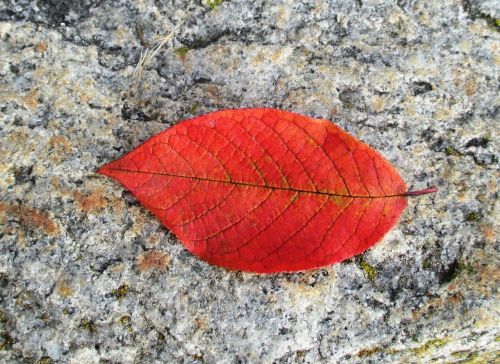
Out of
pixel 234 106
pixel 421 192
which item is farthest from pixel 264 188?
pixel 421 192

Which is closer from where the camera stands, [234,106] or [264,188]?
[264,188]

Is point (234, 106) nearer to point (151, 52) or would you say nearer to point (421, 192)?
point (151, 52)

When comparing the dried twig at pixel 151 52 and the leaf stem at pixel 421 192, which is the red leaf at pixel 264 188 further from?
the dried twig at pixel 151 52

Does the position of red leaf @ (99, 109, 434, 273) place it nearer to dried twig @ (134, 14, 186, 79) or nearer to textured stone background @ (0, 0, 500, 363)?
textured stone background @ (0, 0, 500, 363)

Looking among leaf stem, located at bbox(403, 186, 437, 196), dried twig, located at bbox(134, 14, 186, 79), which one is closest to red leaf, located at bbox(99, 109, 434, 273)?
leaf stem, located at bbox(403, 186, 437, 196)

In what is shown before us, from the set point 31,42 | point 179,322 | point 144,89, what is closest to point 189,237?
point 179,322
